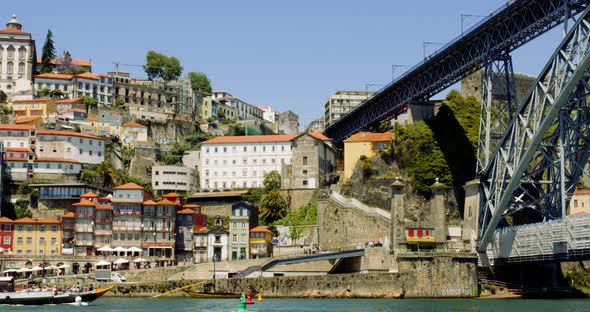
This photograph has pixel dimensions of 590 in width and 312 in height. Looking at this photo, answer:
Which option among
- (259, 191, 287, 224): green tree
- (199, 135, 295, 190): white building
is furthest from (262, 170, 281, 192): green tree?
(259, 191, 287, 224): green tree

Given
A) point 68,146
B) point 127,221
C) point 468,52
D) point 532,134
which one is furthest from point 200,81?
point 532,134

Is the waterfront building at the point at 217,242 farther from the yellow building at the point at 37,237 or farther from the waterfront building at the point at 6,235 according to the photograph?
the waterfront building at the point at 6,235

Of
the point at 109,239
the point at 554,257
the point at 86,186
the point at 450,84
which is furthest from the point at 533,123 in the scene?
the point at 86,186

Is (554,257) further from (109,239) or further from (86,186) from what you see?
(86,186)

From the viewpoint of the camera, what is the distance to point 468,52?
71.6 m

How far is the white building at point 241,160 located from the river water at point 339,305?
37397mm

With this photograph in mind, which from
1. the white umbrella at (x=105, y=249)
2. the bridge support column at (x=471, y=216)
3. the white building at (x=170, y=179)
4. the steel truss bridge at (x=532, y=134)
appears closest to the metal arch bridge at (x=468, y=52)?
the steel truss bridge at (x=532, y=134)

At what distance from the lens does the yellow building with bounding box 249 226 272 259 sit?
81375mm

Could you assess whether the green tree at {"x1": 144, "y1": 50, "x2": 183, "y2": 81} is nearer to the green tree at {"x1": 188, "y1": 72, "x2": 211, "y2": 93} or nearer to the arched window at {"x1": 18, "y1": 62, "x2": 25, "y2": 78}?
the green tree at {"x1": 188, "y1": 72, "x2": 211, "y2": 93}

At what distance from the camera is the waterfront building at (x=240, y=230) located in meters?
82.0

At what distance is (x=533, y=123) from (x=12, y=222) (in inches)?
1781

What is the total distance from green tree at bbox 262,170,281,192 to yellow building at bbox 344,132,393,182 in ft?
25.5

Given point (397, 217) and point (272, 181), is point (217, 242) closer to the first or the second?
point (272, 181)

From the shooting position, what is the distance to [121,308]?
2218 inches
